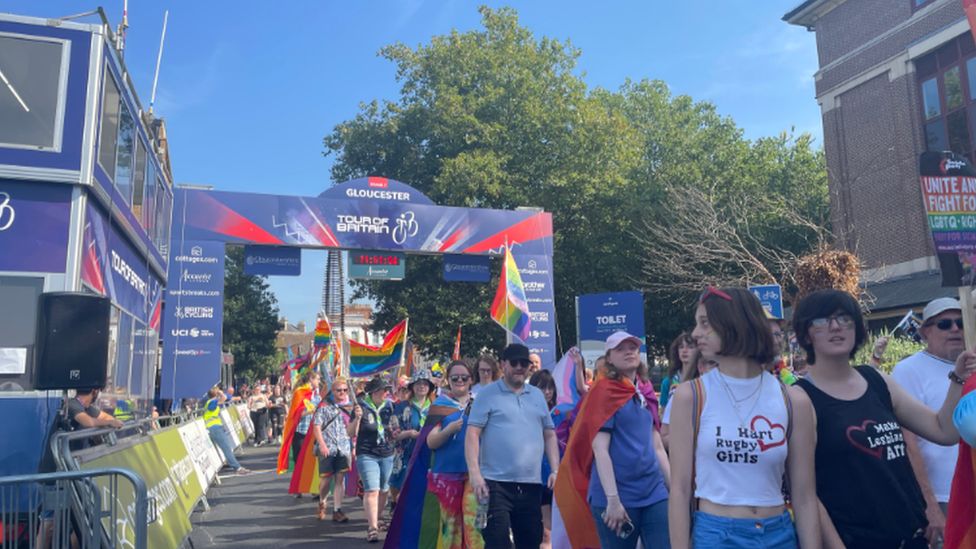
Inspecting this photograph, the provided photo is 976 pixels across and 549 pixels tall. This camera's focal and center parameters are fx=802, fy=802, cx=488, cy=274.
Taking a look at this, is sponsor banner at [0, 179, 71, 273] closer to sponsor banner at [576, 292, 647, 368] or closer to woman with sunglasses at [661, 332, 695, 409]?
woman with sunglasses at [661, 332, 695, 409]

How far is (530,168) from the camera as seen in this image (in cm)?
2916

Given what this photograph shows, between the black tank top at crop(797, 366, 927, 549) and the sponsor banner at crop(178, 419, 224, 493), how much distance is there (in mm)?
8739

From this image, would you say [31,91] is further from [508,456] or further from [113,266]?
[508,456]

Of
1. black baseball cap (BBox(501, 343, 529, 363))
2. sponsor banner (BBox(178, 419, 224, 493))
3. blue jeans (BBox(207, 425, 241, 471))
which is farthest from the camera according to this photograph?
blue jeans (BBox(207, 425, 241, 471))

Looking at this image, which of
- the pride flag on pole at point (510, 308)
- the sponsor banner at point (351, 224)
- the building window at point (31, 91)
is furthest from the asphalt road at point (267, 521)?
the sponsor banner at point (351, 224)

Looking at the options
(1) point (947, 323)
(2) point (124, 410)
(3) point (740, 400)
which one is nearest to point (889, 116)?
(1) point (947, 323)

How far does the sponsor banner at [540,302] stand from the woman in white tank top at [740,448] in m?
15.2

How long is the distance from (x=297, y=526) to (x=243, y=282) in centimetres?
4241

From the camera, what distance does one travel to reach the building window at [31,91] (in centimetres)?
643

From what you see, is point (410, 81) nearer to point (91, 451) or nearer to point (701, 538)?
point (91, 451)

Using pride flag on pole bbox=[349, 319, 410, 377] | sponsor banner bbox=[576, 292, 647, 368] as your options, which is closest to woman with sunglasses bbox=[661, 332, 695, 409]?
sponsor banner bbox=[576, 292, 647, 368]

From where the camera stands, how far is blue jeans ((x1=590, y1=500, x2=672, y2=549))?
432 centimetres

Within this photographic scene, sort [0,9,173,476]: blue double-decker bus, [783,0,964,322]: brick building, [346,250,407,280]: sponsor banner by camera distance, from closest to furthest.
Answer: [0,9,173,476]: blue double-decker bus
[346,250,407,280]: sponsor banner
[783,0,964,322]: brick building

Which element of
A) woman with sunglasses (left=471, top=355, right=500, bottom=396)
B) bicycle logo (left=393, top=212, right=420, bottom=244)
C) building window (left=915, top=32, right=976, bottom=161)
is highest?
building window (left=915, top=32, right=976, bottom=161)
